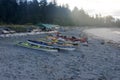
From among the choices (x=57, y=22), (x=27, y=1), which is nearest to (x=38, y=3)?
(x=27, y=1)

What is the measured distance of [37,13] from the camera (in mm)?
86812

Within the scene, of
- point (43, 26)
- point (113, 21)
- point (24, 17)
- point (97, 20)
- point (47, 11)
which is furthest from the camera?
point (113, 21)

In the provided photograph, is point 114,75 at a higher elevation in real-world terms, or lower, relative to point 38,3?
lower

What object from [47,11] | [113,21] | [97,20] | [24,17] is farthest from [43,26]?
[113,21]

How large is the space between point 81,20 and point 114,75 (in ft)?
373

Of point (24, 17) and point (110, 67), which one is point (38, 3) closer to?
point (24, 17)

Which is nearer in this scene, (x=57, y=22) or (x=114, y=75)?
(x=114, y=75)

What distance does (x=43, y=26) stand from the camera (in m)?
69.9

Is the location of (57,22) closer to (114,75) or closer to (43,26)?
(43,26)

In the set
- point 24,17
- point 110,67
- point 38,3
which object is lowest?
point 110,67

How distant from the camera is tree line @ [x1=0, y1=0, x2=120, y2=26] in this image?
7156 cm

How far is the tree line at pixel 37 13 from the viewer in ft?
235

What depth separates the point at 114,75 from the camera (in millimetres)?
16656

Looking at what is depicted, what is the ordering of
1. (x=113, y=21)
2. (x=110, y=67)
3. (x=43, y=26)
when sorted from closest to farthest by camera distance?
1. (x=110, y=67)
2. (x=43, y=26)
3. (x=113, y=21)
